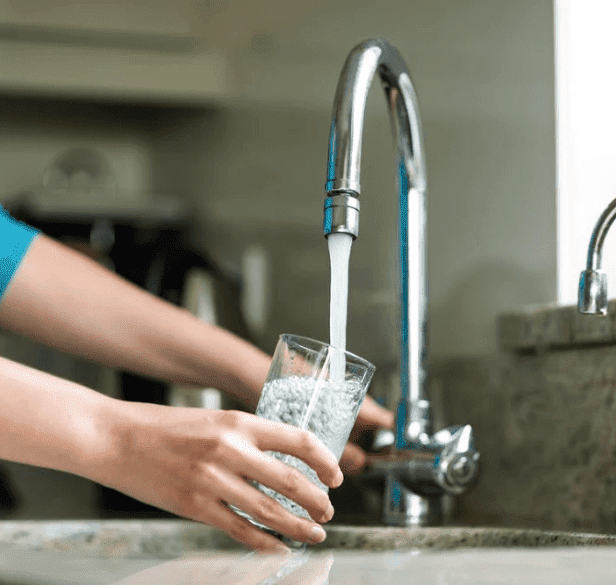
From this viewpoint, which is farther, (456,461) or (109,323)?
(109,323)

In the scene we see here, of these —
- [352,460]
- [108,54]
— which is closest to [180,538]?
[352,460]

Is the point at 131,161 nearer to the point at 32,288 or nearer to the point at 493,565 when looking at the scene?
the point at 32,288

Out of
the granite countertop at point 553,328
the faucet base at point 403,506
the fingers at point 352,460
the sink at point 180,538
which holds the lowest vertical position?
the sink at point 180,538

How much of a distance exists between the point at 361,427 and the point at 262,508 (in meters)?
0.28

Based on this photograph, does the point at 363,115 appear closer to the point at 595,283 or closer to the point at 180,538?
the point at 595,283

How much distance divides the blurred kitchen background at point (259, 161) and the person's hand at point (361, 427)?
19cm

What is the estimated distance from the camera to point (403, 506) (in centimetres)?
80

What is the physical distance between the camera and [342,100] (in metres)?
0.67

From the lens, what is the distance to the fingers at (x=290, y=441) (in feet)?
1.80

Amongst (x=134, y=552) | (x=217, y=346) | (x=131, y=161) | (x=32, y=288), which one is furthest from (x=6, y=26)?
(x=134, y=552)

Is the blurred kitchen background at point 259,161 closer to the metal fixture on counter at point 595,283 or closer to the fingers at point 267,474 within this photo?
the metal fixture on counter at point 595,283

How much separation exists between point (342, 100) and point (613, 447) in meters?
0.38

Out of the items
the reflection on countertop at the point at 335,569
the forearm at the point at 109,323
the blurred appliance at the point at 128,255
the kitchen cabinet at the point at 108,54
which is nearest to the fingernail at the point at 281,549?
the reflection on countertop at the point at 335,569

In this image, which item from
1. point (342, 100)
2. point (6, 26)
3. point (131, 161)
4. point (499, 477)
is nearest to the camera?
point (342, 100)
